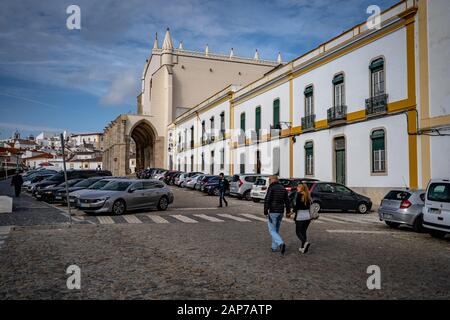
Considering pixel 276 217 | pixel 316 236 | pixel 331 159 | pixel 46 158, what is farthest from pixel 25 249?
pixel 46 158

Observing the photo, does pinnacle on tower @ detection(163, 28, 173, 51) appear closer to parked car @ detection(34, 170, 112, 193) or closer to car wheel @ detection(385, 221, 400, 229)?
parked car @ detection(34, 170, 112, 193)

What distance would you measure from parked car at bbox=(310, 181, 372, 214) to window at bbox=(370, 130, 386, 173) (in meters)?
3.36

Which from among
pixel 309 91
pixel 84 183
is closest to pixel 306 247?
pixel 84 183

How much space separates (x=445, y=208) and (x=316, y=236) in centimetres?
351

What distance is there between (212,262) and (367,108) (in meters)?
18.3

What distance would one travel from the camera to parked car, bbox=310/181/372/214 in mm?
20312

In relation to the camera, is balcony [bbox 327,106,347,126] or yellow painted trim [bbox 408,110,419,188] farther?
balcony [bbox 327,106,347,126]

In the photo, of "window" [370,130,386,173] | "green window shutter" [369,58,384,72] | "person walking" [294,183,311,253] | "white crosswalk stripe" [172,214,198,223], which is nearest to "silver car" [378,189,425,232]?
"person walking" [294,183,311,253]

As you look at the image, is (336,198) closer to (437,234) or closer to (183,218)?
(437,234)

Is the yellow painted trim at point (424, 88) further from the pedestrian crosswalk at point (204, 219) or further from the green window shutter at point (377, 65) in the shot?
the pedestrian crosswalk at point (204, 219)

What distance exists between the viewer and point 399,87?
72.4ft

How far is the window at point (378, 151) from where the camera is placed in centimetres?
2331

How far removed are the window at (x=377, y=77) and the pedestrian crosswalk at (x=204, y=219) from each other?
26.2 ft

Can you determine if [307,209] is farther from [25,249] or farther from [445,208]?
[25,249]
